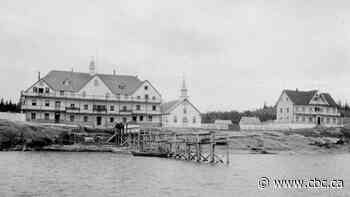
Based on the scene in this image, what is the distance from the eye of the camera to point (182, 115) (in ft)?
311

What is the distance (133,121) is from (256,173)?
48.3 metres

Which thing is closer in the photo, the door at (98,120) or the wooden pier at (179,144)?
the wooden pier at (179,144)

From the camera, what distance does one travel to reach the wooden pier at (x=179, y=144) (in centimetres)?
5619

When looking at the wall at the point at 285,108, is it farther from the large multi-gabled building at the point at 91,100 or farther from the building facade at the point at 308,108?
the large multi-gabled building at the point at 91,100

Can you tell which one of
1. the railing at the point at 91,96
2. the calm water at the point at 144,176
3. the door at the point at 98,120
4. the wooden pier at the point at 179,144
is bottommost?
the calm water at the point at 144,176

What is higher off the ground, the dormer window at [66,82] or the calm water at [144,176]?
the dormer window at [66,82]

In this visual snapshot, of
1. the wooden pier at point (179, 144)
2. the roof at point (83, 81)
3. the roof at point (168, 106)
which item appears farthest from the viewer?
the roof at point (168, 106)

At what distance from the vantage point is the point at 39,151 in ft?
228

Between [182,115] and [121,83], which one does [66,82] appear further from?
[182,115]

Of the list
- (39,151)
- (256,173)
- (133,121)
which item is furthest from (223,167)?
(133,121)

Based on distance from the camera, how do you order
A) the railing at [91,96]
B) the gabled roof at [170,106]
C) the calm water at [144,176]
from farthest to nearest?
the gabled roof at [170,106] < the railing at [91,96] < the calm water at [144,176]

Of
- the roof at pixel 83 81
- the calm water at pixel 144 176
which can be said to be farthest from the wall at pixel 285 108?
the calm water at pixel 144 176

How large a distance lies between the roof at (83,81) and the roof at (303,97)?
3254 cm

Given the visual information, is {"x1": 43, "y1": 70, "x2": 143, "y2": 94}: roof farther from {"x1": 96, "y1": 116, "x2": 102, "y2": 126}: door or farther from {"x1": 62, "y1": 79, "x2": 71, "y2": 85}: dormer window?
{"x1": 96, "y1": 116, "x2": 102, "y2": 126}: door
